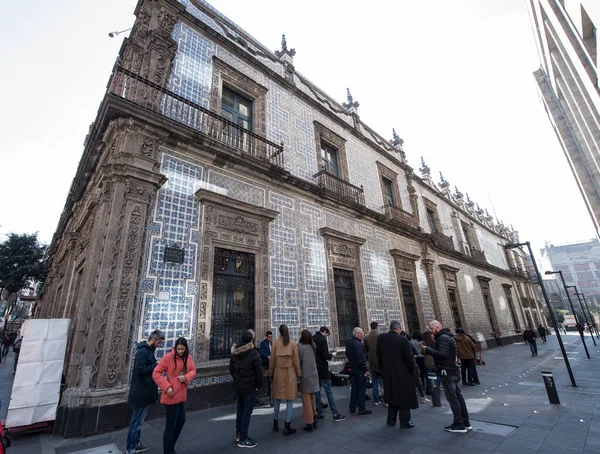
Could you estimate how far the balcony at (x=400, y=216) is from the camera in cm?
1231

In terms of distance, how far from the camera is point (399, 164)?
599 inches

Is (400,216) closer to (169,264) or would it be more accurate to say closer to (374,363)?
(374,363)

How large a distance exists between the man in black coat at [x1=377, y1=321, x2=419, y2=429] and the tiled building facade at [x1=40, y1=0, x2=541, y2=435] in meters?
2.92

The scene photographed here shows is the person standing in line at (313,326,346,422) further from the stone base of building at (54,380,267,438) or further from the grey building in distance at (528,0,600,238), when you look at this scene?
the grey building in distance at (528,0,600,238)

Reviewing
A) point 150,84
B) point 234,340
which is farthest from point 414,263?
point 150,84

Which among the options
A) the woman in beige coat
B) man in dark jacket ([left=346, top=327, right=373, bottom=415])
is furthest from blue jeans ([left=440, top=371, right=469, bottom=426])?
the woman in beige coat

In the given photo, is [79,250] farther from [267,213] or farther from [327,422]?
[327,422]

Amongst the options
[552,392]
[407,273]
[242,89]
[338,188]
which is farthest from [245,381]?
[407,273]

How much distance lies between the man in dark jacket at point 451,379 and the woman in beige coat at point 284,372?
6.07 feet

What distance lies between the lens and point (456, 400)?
3803 mm

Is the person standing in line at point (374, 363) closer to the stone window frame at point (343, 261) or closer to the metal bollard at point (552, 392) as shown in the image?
the stone window frame at point (343, 261)

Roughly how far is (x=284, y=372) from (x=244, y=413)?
2.32 feet

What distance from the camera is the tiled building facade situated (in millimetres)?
4805

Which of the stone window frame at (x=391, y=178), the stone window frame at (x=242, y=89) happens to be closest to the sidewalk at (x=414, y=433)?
the stone window frame at (x=242, y=89)
